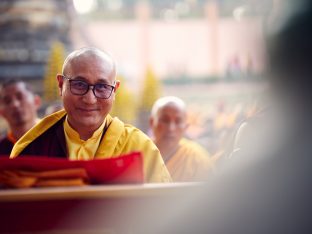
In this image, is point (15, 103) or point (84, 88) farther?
point (15, 103)

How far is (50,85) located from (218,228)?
763cm

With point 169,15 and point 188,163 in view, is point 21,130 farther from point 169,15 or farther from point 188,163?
point 169,15

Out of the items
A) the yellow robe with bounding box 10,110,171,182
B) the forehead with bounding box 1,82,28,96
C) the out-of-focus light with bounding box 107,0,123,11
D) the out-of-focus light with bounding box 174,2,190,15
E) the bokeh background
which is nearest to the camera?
the yellow robe with bounding box 10,110,171,182

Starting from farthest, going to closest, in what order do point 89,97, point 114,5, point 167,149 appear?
point 114,5 → point 167,149 → point 89,97

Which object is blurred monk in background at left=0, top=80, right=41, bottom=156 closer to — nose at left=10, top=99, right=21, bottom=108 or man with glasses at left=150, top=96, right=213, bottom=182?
nose at left=10, top=99, right=21, bottom=108

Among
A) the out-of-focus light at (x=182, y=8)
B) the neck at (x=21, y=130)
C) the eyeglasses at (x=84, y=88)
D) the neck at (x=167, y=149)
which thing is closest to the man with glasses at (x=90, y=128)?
the eyeglasses at (x=84, y=88)

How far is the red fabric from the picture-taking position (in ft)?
5.01

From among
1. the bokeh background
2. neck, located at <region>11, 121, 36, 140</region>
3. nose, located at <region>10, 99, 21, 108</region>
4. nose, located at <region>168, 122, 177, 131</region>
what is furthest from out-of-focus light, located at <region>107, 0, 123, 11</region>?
nose, located at <region>168, 122, 177, 131</region>

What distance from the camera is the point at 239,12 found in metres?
11.9

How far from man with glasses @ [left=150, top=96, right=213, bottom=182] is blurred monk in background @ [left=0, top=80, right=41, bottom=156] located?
40.0 inches

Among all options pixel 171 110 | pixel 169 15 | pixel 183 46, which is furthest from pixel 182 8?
pixel 171 110

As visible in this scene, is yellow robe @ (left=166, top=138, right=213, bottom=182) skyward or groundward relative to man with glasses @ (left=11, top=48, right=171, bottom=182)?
groundward

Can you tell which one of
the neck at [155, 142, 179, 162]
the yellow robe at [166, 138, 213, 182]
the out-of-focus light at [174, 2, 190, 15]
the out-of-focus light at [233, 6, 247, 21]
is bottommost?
the yellow robe at [166, 138, 213, 182]

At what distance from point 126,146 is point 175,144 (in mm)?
1926
